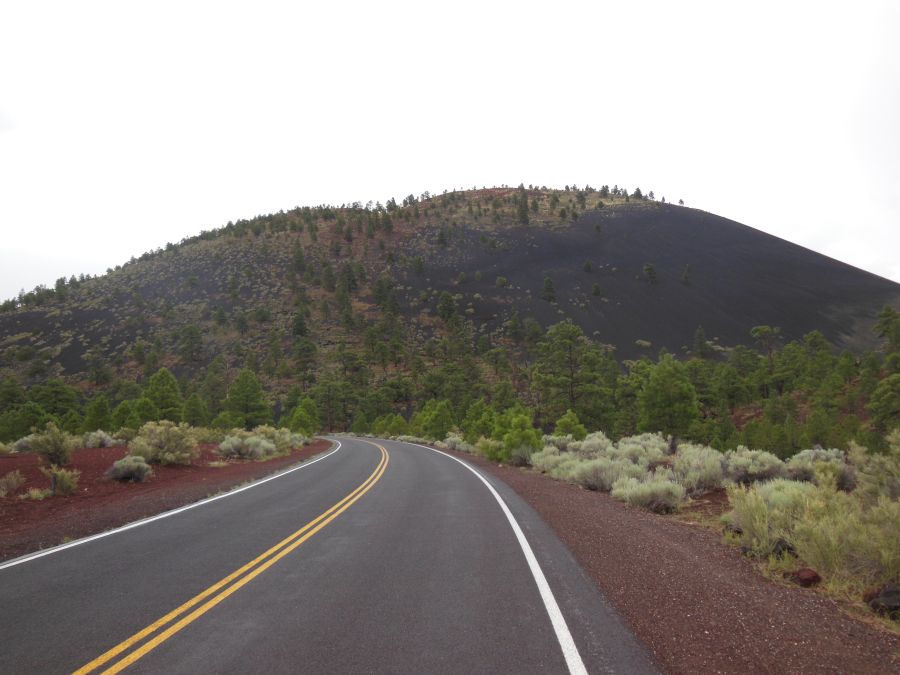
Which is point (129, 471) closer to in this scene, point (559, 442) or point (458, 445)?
point (559, 442)

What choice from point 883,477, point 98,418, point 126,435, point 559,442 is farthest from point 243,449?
point 883,477

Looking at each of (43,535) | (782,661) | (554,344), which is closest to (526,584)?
(782,661)

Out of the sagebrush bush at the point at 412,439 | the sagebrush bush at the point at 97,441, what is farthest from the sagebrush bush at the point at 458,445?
the sagebrush bush at the point at 97,441

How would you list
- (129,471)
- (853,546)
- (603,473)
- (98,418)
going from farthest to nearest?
(98,418), (129,471), (603,473), (853,546)

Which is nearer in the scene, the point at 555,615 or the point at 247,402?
the point at 555,615

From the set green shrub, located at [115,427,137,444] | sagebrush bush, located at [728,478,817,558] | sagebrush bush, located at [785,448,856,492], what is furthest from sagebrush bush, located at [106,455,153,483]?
sagebrush bush, located at [785,448,856,492]

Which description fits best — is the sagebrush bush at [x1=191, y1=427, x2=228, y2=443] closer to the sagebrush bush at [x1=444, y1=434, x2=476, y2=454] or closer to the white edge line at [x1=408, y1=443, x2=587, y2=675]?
the sagebrush bush at [x1=444, y1=434, x2=476, y2=454]

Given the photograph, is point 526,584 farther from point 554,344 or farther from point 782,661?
point 554,344

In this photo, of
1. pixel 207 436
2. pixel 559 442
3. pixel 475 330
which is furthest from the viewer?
pixel 475 330

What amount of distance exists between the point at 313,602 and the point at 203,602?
1.12 m

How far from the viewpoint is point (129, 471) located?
14.3m

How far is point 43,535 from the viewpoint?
824 centimetres

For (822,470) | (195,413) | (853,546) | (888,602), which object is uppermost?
(822,470)

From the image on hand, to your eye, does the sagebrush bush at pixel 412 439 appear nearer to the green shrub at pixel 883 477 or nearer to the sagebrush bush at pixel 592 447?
the sagebrush bush at pixel 592 447
